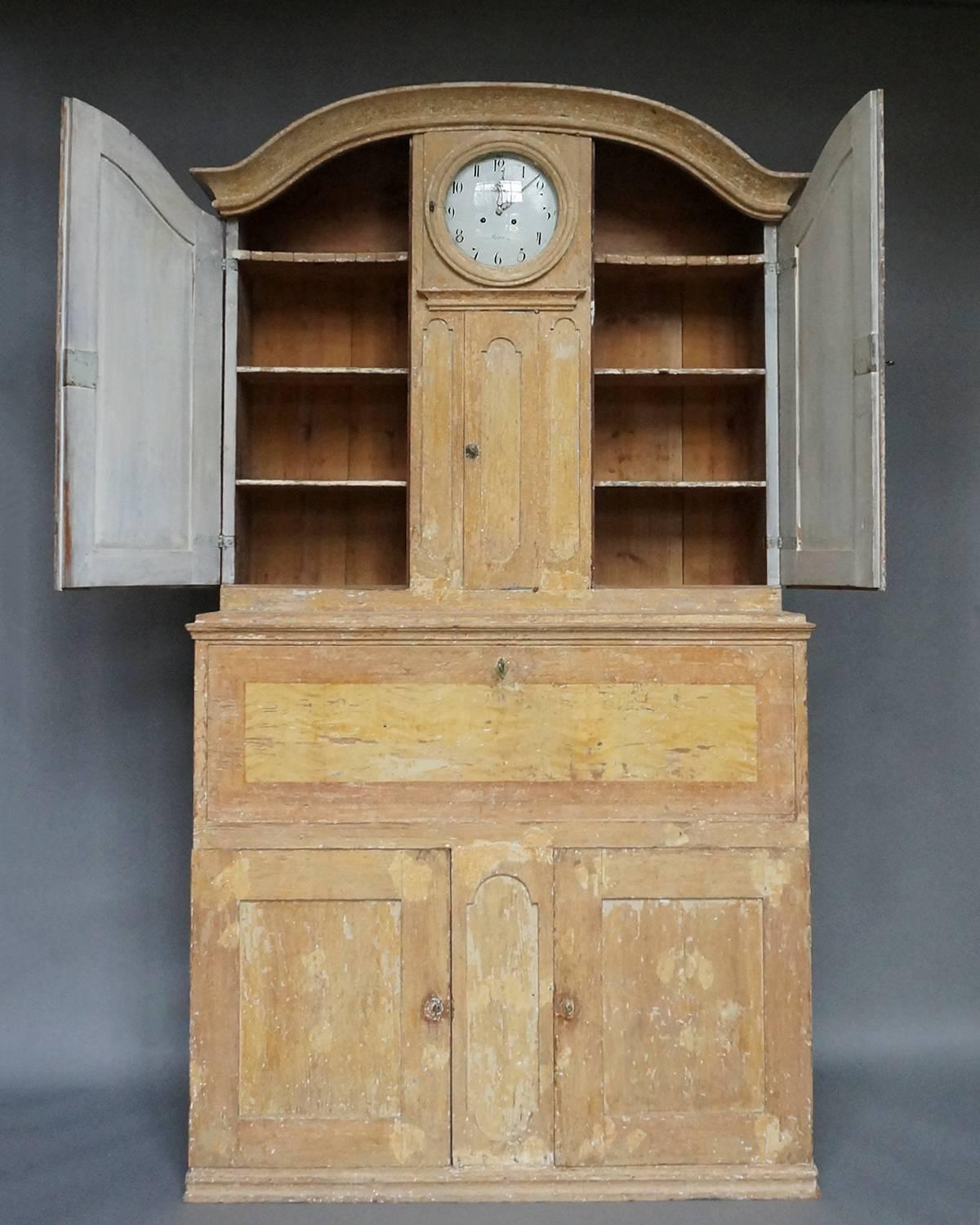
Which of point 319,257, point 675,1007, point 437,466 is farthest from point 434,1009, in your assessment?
point 319,257

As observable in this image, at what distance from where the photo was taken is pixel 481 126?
2.39 meters

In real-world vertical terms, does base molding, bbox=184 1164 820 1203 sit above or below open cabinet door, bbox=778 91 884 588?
below

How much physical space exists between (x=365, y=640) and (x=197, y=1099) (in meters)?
1.08

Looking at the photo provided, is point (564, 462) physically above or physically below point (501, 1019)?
above

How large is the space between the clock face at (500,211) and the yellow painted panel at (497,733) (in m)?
1.02

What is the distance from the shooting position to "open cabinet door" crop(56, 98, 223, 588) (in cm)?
203

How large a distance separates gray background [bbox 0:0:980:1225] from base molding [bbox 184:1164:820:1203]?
2.18 ft

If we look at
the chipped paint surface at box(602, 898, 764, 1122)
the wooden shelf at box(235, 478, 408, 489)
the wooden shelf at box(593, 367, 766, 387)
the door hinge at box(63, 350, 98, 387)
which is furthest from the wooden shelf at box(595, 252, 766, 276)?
the chipped paint surface at box(602, 898, 764, 1122)

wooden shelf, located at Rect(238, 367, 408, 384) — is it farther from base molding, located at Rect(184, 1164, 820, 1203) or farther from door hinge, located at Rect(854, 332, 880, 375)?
base molding, located at Rect(184, 1164, 820, 1203)

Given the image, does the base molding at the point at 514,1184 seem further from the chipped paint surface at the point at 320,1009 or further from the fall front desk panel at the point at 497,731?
the fall front desk panel at the point at 497,731

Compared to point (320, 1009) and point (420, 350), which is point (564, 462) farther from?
point (320, 1009)

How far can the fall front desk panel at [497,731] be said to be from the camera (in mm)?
2297

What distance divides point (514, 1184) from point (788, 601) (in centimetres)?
177

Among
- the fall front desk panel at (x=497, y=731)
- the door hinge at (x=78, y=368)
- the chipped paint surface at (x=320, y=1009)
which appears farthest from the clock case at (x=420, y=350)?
the chipped paint surface at (x=320, y=1009)
